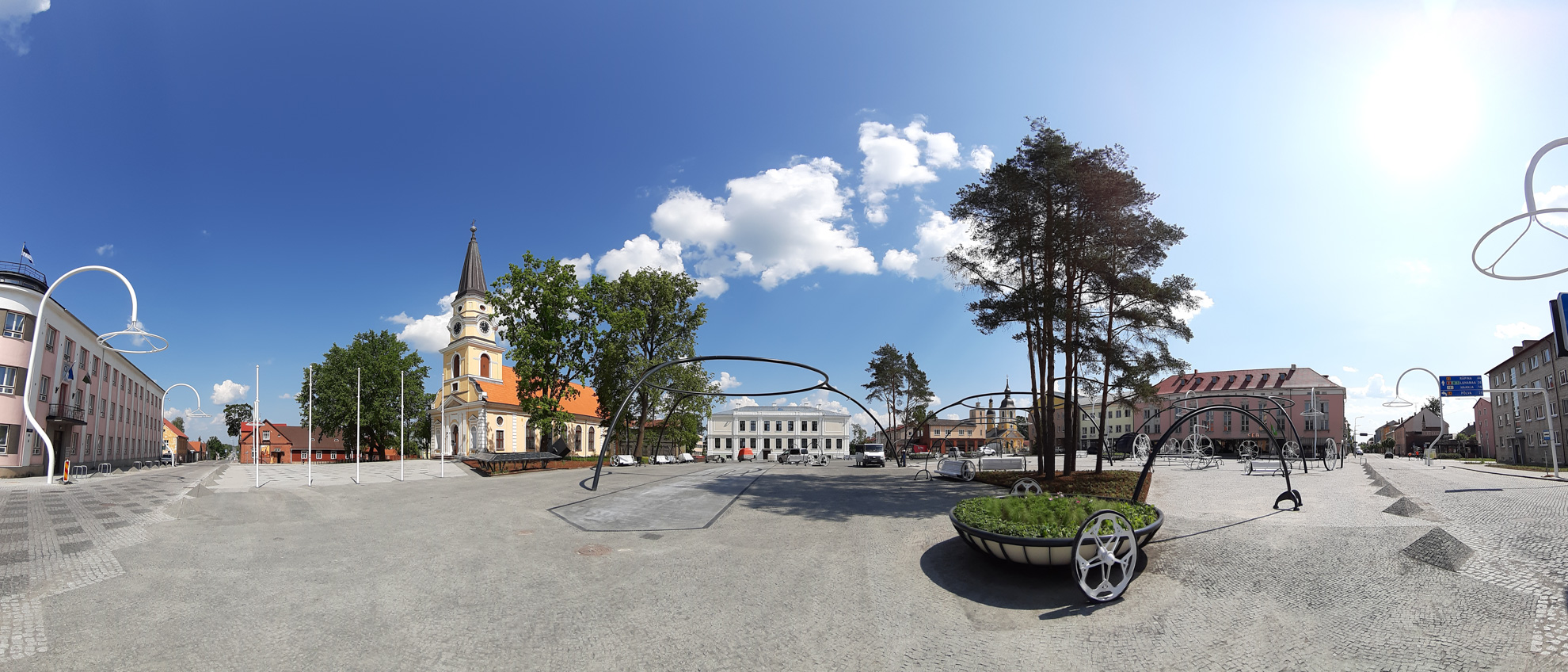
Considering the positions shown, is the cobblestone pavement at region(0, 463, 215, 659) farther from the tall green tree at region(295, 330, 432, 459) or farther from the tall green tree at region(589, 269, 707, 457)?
the tall green tree at region(295, 330, 432, 459)

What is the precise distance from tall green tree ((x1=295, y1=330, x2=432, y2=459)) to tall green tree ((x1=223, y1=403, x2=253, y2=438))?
58.7 m

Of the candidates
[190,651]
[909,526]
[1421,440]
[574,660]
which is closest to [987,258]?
[909,526]

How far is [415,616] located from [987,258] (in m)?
20.6

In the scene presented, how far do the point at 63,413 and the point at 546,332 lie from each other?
90.1 ft

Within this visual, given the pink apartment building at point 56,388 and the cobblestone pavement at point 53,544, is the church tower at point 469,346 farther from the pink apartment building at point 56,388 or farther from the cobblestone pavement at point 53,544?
the cobblestone pavement at point 53,544

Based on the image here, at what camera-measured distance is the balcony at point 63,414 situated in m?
36.1

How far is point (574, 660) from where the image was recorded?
21.7 ft

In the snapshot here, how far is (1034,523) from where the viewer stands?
9781 mm

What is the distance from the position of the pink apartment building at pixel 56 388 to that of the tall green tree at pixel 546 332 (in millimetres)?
20064

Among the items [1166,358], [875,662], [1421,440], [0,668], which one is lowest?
[1421,440]

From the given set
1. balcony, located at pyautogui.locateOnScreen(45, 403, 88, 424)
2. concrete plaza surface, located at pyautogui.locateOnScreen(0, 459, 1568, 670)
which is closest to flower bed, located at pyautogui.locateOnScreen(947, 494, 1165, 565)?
concrete plaza surface, located at pyautogui.locateOnScreen(0, 459, 1568, 670)

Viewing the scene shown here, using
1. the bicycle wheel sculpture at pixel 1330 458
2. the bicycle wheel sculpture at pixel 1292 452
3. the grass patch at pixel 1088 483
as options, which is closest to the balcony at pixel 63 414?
the grass patch at pixel 1088 483

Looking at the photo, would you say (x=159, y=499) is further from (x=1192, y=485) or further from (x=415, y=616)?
(x=1192, y=485)

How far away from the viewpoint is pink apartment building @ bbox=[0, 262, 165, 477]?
3219cm
